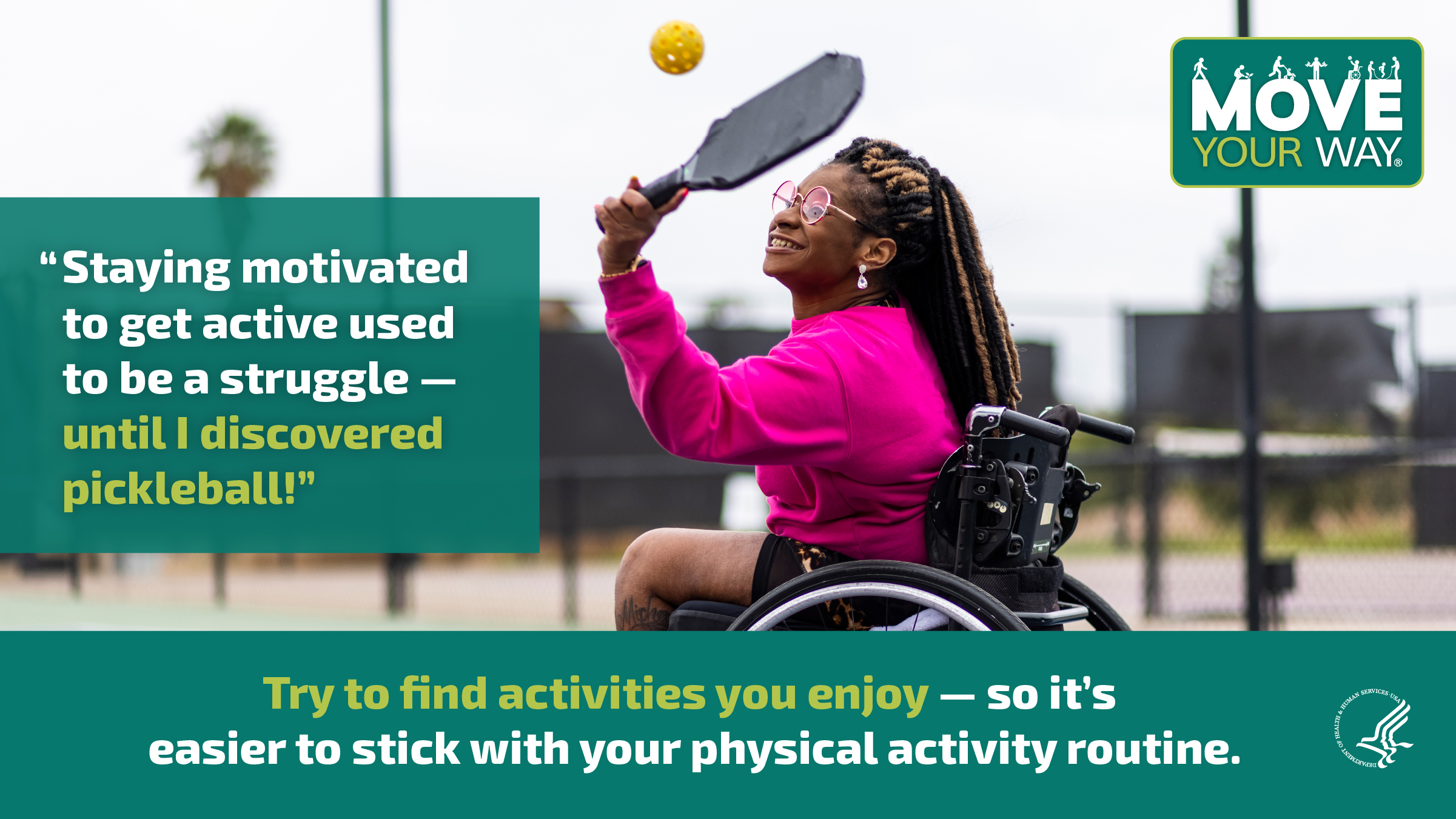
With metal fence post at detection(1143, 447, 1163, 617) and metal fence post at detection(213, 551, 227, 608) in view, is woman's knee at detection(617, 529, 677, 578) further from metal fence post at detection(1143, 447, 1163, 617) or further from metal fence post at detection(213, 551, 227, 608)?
metal fence post at detection(213, 551, 227, 608)

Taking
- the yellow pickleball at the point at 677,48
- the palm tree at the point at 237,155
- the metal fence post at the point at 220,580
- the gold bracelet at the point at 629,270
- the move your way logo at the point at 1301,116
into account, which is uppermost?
the palm tree at the point at 237,155

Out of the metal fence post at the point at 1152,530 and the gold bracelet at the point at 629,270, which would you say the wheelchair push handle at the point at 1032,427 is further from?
the metal fence post at the point at 1152,530

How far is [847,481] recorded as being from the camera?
2.39 m

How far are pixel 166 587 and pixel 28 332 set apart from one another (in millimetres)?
1953

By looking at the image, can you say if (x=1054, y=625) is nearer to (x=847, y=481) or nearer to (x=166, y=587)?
(x=847, y=481)

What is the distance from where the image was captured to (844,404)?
229 centimetres

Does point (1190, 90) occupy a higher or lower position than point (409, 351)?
higher

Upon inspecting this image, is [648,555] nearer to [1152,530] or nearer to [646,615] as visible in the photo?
[646,615]

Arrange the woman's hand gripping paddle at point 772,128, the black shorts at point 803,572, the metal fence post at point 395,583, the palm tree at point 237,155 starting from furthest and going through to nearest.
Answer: the palm tree at point 237,155 → the metal fence post at point 395,583 → the black shorts at point 803,572 → the woman's hand gripping paddle at point 772,128

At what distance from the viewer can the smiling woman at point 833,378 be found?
2.18 m

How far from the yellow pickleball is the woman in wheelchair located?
0.27 metres

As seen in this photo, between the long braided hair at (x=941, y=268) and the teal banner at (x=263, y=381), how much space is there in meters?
2.53
